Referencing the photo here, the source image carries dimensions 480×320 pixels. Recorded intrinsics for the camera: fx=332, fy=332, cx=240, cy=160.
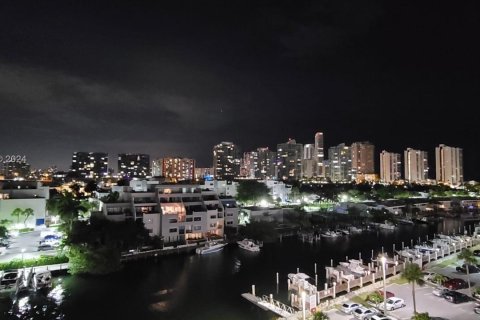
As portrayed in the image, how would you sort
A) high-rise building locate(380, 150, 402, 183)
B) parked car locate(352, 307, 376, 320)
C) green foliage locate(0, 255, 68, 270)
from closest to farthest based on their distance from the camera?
parked car locate(352, 307, 376, 320) < green foliage locate(0, 255, 68, 270) < high-rise building locate(380, 150, 402, 183)

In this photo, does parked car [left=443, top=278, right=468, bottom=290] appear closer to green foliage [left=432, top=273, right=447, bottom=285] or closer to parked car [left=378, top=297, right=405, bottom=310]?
green foliage [left=432, top=273, right=447, bottom=285]

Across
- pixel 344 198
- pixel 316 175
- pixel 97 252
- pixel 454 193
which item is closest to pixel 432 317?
pixel 97 252

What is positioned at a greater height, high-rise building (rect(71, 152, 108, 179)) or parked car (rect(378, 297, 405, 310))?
high-rise building (rect(71, 152, 108, 179))

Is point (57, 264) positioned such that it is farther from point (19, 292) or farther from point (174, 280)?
point (174, 280)

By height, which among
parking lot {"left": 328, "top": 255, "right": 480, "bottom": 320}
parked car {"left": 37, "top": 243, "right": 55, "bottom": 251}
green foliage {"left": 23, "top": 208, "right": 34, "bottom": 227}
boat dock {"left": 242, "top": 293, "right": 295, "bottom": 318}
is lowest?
boat dock {"left": 242, "top": 293, "right": 295, "bottom": 318}

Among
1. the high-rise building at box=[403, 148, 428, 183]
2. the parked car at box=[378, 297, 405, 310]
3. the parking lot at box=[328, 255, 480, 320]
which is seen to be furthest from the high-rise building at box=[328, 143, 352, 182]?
the parked car at box=[378, 297, 405, 310]

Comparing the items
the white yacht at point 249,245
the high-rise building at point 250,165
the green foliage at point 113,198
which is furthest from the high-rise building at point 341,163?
the green foliage at point 113,198

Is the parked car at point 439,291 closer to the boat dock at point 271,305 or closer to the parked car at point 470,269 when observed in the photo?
the parked car at point 470,269
